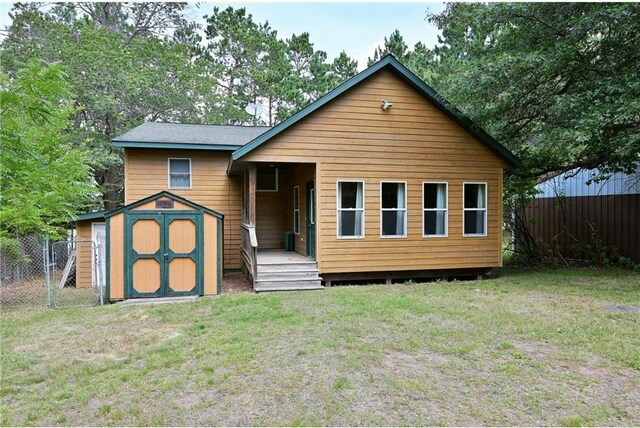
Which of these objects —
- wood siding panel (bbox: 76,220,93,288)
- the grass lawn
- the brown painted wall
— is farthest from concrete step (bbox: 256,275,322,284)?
the brown painted wall

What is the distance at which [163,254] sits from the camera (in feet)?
26.4

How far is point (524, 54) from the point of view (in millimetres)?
8555

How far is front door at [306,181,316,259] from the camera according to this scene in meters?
9.77

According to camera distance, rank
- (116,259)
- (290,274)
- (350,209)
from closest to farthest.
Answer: (116,259), (290,274), (350,209)

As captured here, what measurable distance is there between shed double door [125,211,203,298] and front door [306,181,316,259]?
284 centimetres

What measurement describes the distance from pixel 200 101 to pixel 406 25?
11.7 metres

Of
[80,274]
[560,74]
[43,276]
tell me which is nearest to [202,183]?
[80,274]

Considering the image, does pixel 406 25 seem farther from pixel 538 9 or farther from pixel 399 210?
pixel 399 210

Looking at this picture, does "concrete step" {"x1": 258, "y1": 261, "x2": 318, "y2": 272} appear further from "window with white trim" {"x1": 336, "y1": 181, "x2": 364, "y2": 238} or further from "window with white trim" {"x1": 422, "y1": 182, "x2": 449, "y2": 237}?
"window with white trim" {"x1": 422, "y1": 182, "x2": 449, "y2": 237}

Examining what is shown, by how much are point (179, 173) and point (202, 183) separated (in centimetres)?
73

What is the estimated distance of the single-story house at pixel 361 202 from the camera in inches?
318

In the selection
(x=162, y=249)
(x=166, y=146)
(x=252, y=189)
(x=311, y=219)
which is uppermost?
(x=166, y=146)

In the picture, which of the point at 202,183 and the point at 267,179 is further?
the point at 267,179

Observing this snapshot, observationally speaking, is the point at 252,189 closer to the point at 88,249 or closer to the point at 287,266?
the point at 287,266
